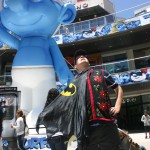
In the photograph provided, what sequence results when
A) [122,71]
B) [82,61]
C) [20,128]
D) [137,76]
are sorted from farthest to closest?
1. [122,71]
2. [137,76]
3. [20,128]
4. [82,61]

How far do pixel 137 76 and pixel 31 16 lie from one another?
10346 millimetres

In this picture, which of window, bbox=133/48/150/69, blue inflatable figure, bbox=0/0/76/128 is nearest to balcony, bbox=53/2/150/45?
window, bbox=133/48/150/69

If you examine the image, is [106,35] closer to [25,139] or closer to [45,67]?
[45,67]

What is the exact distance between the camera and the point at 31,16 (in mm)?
7988

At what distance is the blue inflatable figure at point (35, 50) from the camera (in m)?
7.96

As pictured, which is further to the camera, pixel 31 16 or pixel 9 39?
pixel 9 39

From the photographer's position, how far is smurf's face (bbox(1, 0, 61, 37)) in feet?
25.6

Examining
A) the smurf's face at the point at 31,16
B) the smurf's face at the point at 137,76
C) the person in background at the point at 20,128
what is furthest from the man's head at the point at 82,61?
the smurf's face at the point at 137,76

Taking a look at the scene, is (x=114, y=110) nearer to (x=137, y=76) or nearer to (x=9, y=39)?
(x=9, y=39)

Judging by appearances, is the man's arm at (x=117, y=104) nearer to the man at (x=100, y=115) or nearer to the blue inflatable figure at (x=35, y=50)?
the man at (x=100, y=115)

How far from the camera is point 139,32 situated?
802 inches

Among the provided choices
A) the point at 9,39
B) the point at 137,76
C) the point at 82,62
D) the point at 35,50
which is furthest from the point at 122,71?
the point at 82,62

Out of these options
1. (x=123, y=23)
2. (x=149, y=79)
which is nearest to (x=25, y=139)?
(x=149, y=79)

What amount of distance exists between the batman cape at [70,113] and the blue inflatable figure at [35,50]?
500 cm
